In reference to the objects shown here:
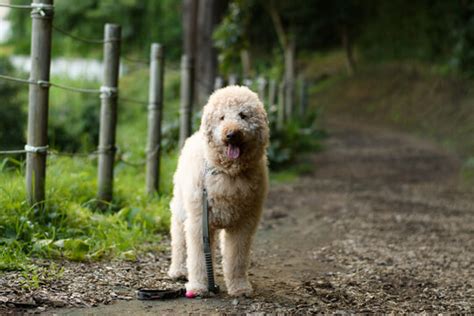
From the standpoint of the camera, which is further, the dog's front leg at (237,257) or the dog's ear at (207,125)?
the dog's front leg at (237,257)

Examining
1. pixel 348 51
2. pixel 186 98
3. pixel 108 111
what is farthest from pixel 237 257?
pixel 348 51

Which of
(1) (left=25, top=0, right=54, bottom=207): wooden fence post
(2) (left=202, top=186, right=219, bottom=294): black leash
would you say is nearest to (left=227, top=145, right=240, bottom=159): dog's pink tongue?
(2) (left=202, top=186, right=219, bottom=294): black leash

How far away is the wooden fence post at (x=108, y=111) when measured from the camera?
625 centimetres

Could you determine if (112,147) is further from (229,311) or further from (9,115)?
(9,115)

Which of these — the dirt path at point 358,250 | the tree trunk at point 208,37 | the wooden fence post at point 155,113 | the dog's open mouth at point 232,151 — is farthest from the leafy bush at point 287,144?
the dog's open mouth at point 232,151

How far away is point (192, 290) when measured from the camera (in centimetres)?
427

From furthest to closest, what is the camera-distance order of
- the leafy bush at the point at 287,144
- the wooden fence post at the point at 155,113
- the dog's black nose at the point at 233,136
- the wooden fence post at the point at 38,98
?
the leafy bush at the point at 287,144 → the wooden fence post at the point at 155,113 → the wooden fence post at the point at 38,98 → the dog's black nose at the point at 233,136

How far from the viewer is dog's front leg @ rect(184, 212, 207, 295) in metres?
4.30

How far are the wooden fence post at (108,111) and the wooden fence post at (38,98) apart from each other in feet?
3.32

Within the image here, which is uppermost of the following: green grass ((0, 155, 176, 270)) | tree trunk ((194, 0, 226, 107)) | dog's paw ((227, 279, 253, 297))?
tree trunk ((194, 0, 226, 107))

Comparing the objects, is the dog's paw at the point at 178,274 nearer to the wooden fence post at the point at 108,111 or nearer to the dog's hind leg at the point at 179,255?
Result: the dog's hind leg at the point at 179,255

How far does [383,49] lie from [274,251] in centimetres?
2373

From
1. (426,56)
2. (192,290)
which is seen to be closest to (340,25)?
(426,56)

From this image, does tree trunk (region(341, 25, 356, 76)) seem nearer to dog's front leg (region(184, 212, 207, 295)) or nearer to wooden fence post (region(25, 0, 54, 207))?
wooden fence post (region(25, 0, 54, 207))
